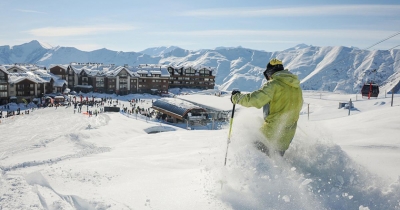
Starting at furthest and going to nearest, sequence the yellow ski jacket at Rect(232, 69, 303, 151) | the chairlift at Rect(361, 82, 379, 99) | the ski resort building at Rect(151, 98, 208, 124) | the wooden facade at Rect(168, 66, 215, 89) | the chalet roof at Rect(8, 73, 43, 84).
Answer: the wooden facade at Rect(168, 66, 215, 89) → the chalet roof at Rect(8, 73, 43, 84) → the ski resort building at Rect(151, 98, 208, 124) → the chairlift at Rect(361, 82, 379, 99) → the yellow ski jacket at Rect(232, 69, 303, 151)

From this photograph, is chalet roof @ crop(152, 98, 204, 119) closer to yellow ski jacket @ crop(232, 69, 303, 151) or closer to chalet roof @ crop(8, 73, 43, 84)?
chalet roof @ crop(8, 73, 43, 84)

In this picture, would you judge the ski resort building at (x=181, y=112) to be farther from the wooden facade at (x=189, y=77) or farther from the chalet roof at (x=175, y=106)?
the wooden facade at (x=189, y=77)

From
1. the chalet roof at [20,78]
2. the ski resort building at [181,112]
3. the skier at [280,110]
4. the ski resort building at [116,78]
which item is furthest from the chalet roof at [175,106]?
the skier at [280,110]

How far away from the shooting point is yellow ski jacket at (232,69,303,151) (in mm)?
4539

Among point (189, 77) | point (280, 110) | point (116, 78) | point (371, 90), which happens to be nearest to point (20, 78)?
point (116, 78)

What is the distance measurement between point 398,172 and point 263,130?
6.09 ft

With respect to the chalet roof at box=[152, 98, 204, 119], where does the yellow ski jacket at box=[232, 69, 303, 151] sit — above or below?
above

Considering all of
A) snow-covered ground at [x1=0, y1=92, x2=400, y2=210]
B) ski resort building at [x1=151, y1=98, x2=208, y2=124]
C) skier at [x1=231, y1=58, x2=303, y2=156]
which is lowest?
ski resort building at [x1=151, y1=98, x2=208, y2=124]

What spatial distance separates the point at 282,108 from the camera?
15.1ft

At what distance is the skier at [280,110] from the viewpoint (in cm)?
454

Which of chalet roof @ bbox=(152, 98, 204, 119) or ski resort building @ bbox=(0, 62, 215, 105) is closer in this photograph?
chalet roof @ bbox=(152, 98, 204, 119)

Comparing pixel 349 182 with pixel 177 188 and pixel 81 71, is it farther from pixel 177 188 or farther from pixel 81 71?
pixel 81 71

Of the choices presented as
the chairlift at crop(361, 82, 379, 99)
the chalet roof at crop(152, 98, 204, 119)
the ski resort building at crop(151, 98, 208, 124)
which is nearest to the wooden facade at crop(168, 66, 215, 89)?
the chalet roof at crop(152, 98, 204, 119)

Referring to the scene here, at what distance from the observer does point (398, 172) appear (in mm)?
3934
